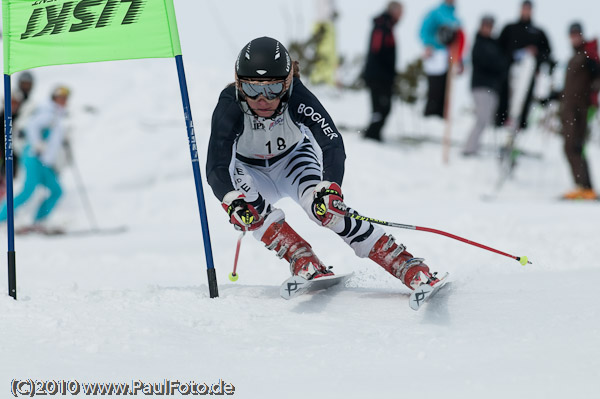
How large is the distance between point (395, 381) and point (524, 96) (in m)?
9.71

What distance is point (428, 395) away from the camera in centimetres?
288

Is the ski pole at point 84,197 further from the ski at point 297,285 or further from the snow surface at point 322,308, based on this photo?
the ski at point 297,285

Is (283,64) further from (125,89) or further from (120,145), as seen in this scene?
(125,89)

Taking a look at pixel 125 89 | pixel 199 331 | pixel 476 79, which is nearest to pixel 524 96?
pixel 476 79

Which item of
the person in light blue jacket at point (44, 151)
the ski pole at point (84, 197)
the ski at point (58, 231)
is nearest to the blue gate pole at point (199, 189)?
the ski at point (58, 231)

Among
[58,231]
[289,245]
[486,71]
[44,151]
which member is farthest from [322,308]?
[486,71]

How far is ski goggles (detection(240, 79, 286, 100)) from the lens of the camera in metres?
4.16

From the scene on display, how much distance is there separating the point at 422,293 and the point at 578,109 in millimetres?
7368

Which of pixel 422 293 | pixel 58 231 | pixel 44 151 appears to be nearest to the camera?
pixel 422 293

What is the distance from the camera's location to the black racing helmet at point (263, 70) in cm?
414

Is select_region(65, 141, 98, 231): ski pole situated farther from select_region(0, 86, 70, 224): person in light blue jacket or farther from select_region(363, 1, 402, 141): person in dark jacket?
select_region(363, 1, 402, 141): person in dark jacket

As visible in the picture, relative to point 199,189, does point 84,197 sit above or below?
below

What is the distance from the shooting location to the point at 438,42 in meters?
12.3

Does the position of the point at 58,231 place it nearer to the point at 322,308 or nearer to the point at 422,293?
the point at 322,308
